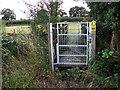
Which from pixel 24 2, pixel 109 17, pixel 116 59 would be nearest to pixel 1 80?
pixel 116 59

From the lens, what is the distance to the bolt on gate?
119 inches

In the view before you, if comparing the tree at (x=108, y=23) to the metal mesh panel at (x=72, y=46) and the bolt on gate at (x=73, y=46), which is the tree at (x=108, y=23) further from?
the metal mesh panel at (x=72, y=46)

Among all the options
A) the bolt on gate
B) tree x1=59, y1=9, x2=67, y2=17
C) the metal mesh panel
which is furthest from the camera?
tree x1=59, y1=9, x2=67, y2=17

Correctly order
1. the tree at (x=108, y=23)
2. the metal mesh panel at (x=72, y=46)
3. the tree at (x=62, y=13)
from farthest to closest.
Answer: the tree at (x=62, y=13) → the metal mesh panel at (x=72, y=46) → the tree at (x=108, y=23)

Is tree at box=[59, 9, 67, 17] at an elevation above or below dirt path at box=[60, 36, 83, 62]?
above

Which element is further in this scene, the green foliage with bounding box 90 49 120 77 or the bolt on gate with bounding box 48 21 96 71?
the bolt on gate with bounding box 48 21 96 71

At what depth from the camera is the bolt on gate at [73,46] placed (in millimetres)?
3023

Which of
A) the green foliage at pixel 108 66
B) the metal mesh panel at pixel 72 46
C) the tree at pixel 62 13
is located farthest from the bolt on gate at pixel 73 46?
the tree at pixel 62 13

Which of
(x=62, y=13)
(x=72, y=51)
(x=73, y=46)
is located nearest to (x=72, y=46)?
(x=73, y=46)

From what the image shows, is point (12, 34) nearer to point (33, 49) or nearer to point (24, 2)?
point (33, 49)

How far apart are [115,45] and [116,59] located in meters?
0.53

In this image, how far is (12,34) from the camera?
3826mm

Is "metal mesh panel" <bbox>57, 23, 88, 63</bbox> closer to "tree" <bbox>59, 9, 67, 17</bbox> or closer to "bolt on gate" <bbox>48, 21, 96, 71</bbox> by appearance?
"bolt on gate" <bbox>48, 21, 96, 71</bbox>

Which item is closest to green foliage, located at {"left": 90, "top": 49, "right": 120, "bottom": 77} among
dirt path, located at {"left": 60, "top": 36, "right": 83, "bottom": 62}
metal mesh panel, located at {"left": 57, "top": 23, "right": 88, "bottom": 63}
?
metal mesh panel, located at {"left": 57, "top": 23, "right": 88, "bottom": 63}
